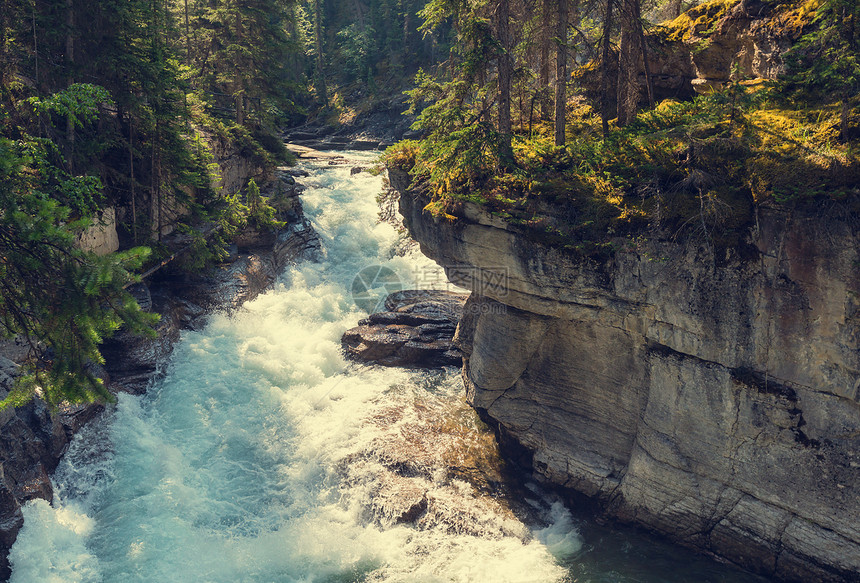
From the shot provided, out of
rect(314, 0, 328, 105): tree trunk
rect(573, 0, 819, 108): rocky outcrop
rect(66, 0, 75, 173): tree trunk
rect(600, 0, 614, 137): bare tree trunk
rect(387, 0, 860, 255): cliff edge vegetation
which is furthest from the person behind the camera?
rect(314, 0, 328, 105): tree trunk

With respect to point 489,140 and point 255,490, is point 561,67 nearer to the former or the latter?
point 489,140

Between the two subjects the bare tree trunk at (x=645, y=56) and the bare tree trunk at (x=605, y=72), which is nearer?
the bare tree trunk at (x=645, y=56)

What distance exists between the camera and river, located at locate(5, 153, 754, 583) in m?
11.7

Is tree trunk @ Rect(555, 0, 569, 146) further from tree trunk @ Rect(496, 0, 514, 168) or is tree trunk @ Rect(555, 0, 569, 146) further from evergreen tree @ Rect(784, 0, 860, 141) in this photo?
evergreen tree @ Rect(784, 0, 860, 141)

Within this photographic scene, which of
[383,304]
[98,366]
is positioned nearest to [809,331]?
[383,304]

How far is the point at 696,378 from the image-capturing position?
1124 cm

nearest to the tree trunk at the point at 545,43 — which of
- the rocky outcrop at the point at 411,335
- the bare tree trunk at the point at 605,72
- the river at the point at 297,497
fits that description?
the bare tree trunk at the point at 605,72

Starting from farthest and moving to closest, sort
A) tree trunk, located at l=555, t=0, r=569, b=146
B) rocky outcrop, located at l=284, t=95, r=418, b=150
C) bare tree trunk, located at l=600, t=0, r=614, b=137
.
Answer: rocky outcrop, located at l=284, t=95, r=418, b=150, bare tree trunk, located at l=600, t=0, r=614, b=137, tree trunk, located at l=555, t=0, r=569, b=146

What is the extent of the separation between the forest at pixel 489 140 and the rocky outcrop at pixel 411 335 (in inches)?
255

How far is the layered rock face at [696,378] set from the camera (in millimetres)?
9852

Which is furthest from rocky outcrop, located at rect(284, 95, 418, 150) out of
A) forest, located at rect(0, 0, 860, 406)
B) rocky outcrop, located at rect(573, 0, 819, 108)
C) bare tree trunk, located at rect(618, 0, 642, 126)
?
bare tree trunk, located at rect(618, 0, 642, 126)

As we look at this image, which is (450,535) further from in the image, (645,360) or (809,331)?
(809,331)

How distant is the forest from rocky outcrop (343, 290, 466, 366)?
647 centimetres

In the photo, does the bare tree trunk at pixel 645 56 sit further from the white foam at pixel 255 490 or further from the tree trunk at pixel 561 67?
the white foam at pixel 255 490
